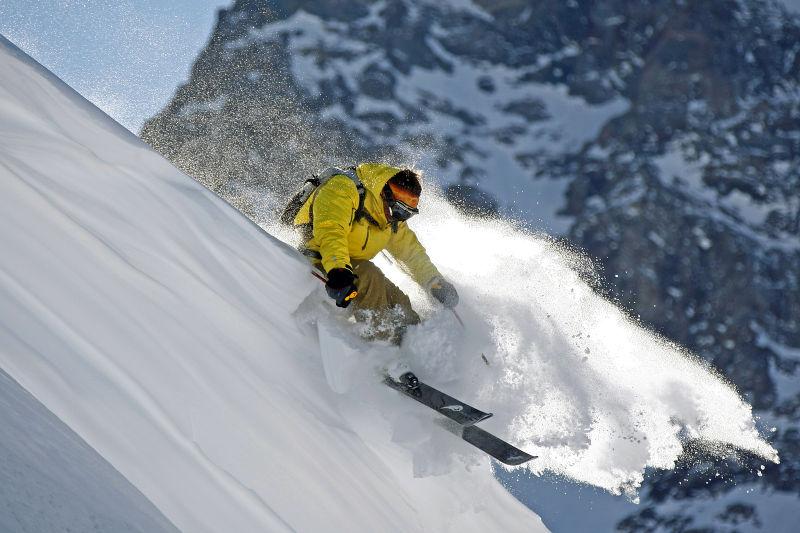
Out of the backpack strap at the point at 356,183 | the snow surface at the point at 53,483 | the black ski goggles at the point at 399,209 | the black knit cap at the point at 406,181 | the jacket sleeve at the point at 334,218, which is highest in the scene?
the black knit cap at the point at 406,181

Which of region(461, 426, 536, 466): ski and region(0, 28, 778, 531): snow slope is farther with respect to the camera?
region(461, 426, 536, 466): ski

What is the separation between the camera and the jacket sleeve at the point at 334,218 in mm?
4871

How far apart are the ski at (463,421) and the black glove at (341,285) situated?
2.05 feet

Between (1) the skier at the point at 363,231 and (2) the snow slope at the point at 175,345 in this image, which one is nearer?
(2) the snow slope at the point at 175,345

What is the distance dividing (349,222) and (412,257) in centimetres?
99

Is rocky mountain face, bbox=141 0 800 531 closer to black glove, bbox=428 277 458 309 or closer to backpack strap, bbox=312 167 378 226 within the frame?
black glove, bbox=428 277 458 309

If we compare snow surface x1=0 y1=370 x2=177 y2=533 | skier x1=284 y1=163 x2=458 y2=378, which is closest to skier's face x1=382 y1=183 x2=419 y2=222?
skier x1=284 y1=163 x2=458 y2=378

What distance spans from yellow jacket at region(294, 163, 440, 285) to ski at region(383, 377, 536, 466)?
3.15 ft

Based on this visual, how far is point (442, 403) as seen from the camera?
4754 mm

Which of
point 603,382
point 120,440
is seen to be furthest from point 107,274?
point 603,382

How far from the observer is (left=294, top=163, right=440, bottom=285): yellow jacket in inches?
194

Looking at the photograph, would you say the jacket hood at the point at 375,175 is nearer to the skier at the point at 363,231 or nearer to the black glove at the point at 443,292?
the skier at the point at 363,231

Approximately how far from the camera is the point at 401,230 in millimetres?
5777

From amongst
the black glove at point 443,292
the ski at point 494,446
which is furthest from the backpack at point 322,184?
the ski at point 494,446
